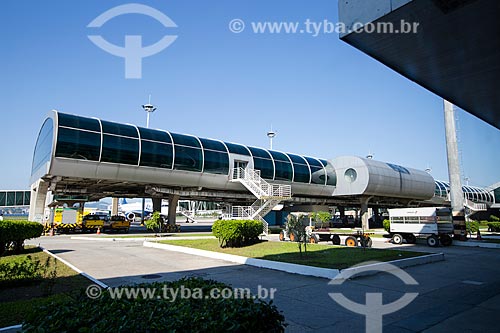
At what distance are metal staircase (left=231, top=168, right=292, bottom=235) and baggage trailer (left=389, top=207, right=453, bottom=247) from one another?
503 inches

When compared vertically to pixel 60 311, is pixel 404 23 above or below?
above

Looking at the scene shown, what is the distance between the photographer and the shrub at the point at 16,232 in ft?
45.8

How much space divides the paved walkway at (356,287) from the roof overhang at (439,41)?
481cm

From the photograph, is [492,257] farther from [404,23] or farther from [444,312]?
[404,23]

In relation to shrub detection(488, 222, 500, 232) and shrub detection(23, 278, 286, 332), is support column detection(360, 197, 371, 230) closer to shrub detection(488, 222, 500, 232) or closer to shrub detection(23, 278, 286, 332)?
shrub detection(488, 222, 500, 232)

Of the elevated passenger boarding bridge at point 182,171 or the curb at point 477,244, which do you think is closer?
the curb at point 477,244

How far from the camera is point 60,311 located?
313 centimetres

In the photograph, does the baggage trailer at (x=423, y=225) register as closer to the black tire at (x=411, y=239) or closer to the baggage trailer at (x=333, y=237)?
the black tire at (x=411, y=239)

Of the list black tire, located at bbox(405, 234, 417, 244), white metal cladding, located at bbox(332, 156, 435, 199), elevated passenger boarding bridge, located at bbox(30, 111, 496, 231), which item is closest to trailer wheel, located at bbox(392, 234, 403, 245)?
black tire, located at bbox(405, 234, 417, 244)

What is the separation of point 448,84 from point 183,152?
1148 inches

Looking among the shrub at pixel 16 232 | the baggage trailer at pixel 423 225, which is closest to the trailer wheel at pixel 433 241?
the baggage trailer at pixel 423 225

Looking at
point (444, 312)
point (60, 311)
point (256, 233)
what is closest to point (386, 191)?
point (256, 233)

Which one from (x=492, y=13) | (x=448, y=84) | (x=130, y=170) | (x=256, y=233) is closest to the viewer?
(x=492, y=13)

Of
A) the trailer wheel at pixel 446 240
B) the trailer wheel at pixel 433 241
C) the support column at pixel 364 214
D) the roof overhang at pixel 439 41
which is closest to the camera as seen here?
the roof overhang at pixel 439 41
